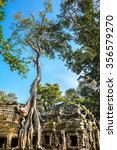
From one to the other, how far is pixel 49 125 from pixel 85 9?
10.2m

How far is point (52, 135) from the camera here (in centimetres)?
1762

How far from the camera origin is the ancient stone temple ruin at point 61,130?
1636 centimetres

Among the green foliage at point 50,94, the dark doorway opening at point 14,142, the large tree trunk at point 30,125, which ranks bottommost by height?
the dark doorway opening at point 14,142

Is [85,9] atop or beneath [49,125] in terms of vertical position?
atop

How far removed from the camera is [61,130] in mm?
17078

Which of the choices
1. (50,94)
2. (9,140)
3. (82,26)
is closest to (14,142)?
(9,140)

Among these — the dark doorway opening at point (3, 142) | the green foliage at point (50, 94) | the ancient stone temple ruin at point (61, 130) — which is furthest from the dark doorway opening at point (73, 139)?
the green foliage at point (50, 94)

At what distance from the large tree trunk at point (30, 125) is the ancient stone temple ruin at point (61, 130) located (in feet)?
1.92

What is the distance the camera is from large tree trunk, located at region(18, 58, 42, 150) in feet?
52.9

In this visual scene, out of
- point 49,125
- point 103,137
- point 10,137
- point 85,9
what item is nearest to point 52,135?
point 49,125

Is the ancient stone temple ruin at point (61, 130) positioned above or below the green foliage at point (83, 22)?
below

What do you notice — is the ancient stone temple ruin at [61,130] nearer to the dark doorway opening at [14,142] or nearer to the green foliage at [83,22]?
the dark doorway opening at [14,142]

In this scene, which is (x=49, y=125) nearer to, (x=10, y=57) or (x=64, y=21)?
(x=64, y=21)

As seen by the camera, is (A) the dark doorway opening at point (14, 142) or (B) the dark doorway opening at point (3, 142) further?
(A) the dark doorway opening at point (14, 142)
